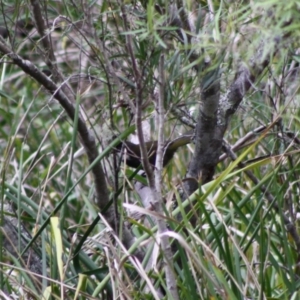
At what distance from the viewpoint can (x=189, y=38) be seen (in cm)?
188

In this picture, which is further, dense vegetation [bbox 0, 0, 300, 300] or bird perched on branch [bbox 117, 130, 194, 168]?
bird perched on branch [bbox 117, 130, 194, 168]

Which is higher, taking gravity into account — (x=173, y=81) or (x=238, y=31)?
(x=238, y=31)

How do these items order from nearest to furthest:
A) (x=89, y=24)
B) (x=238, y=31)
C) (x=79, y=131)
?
(x=238, y=31), (x=89, y=24), (x=79, y=131)

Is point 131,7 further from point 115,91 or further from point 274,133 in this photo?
point 274,133

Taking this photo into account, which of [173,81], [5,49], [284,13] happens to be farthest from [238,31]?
[5,49]

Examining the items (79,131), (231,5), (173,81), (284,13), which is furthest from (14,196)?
(284,13)

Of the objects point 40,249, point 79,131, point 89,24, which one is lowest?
point 40,249

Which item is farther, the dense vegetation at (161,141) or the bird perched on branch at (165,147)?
the bird perched on branch at (165,147)

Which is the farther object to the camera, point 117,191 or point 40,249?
point 40,249

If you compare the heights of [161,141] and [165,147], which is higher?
[161,141]

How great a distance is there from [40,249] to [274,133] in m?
0.75

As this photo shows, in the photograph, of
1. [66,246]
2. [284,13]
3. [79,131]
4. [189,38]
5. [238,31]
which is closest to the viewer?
[284,13]

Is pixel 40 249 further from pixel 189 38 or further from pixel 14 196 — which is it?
pixel 189 38

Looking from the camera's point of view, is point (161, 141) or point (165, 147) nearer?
point (161, 141)
